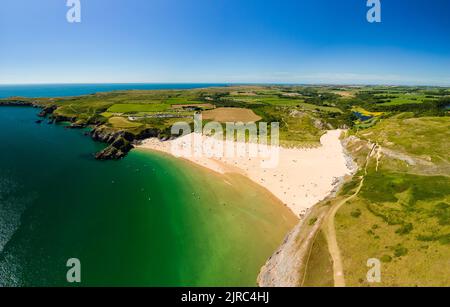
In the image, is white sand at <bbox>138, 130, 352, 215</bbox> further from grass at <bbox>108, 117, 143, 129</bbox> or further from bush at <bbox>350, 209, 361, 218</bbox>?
grass at <bbox>108, 117, 143, 129</bbox>

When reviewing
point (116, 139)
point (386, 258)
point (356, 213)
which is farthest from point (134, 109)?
point (386, 258)

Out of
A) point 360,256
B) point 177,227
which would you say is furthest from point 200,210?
point 360,256

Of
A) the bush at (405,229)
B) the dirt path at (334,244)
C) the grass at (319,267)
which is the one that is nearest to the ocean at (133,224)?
the grass at (319,267)

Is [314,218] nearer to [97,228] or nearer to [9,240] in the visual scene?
[97,228]

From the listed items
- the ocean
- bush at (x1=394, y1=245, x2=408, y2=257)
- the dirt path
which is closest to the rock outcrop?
the ocean

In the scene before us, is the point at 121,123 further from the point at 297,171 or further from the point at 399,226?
the point at 399,226
